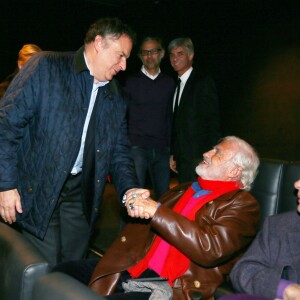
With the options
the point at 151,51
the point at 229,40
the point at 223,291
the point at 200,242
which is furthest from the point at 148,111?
the point at 229,40

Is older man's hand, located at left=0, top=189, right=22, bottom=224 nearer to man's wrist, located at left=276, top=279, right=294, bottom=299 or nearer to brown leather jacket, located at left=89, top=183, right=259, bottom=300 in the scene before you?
brown leather jacket, located at left=89, top=183, right=259, bottom=300

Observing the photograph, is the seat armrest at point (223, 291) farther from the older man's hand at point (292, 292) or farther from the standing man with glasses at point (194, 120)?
the standing man with glasses at point (194, 120)

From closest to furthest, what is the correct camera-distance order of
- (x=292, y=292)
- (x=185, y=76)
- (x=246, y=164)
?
(x=292, y=292) → (x=246, y=164) → (x=185, y=76)

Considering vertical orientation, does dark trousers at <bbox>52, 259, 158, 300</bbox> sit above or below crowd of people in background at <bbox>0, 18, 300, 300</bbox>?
below

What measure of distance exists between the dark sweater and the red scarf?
137 cm

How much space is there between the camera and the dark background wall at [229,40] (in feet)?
18.6

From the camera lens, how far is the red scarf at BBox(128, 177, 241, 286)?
1.78 metres

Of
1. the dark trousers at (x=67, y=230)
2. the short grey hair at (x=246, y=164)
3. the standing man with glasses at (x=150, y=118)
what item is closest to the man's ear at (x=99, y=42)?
the dark trousers at (x=67, y=230)

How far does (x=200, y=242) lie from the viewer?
1.69 metres

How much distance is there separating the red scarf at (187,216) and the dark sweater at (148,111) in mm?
1368

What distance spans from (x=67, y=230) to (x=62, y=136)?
0.56 meters

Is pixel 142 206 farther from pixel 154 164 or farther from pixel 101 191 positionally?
pixel 154 164

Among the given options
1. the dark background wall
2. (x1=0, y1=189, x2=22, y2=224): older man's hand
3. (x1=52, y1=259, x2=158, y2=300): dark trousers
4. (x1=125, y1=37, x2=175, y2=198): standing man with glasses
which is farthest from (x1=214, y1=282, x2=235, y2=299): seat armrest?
the dark background wall

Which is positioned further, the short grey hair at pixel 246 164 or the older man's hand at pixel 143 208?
the short grey hair at pixel 246 164
